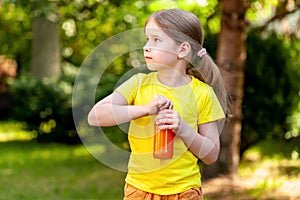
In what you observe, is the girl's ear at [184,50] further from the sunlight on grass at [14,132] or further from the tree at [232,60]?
the sunlight on grass at [14,132]

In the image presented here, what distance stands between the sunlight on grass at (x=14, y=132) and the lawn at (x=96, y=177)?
1.13m

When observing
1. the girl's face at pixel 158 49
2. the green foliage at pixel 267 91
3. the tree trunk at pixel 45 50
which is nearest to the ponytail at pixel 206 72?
the girl's face at pixel 158 49

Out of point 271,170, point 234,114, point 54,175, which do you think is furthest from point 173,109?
point 54,175

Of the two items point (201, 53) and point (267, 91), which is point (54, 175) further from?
point (201, 53)

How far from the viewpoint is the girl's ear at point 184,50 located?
2.87 meters

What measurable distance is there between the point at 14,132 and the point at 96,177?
251 inches

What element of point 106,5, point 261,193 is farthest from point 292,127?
point 106,5

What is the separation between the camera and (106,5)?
23.5 feet

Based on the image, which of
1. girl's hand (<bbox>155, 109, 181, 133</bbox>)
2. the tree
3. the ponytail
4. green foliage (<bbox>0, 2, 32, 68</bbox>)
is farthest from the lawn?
green foliage (<bbox>0, 2, 32, 68</bbox>)

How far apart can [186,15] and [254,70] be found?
5.37 metres

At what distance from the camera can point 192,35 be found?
2.90m

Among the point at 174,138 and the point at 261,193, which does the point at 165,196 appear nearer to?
the point at 174,138

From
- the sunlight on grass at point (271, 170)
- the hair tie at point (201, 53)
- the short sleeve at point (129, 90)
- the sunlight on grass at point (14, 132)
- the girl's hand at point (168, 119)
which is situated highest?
the hair tie at point (201, 53)

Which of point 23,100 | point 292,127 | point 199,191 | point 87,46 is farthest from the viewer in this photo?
point 87,46
